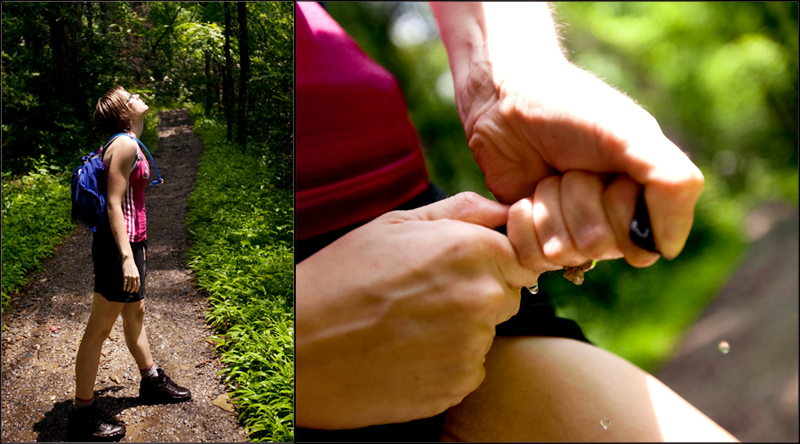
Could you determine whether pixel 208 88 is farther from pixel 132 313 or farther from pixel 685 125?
pixel 685 125

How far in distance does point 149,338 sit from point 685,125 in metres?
0.84

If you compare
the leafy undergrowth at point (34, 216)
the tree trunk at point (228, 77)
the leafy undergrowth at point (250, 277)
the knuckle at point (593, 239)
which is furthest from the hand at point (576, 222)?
the leafy undergrowth at point (34, 216)

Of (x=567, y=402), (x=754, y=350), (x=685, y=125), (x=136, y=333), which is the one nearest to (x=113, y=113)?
(x=136, y=333)

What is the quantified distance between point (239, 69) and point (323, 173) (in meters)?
0.22

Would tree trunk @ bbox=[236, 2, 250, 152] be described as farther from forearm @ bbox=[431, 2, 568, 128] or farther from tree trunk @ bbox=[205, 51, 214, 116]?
forearm @ bbox=[431, 2, 568, 128]

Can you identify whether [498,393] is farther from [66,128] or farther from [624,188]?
[66,128]

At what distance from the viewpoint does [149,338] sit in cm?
48

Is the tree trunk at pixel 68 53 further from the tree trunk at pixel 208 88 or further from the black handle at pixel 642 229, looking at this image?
the black handle at pixel 642 229

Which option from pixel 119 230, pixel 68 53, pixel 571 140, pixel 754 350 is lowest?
pixel 754 350

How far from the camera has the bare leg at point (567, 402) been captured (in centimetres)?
46

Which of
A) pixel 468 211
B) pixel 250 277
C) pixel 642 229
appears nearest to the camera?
pixel 642 229

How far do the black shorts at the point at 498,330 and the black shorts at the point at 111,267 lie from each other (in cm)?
20

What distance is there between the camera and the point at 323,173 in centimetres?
43

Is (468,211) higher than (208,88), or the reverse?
(208,88)
